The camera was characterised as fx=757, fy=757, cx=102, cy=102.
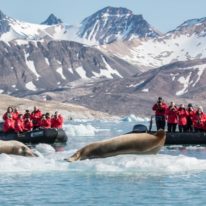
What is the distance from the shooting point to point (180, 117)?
42.0m

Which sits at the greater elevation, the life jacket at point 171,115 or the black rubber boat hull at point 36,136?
the life jacket at point 171,115

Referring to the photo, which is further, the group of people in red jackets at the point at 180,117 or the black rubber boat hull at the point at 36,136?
the black rubber boat hull at the point at 36,136

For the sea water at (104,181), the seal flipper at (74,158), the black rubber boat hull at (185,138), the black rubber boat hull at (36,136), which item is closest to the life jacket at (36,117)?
the black rubber boat hull at (36,136)

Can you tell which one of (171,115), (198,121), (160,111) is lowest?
(198,121)

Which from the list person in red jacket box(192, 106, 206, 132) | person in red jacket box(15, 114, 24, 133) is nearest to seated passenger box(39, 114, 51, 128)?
person in red jacket box(15, 114, 24, 133)

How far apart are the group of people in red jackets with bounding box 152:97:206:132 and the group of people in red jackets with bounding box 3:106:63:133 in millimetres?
7174

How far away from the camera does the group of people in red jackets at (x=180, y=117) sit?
136ft

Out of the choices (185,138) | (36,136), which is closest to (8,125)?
(36,136)

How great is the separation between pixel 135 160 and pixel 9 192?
5955 millimetres

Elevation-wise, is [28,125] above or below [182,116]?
below

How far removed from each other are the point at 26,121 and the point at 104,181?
23322mm

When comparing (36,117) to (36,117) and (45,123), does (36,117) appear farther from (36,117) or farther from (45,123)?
(45,123)

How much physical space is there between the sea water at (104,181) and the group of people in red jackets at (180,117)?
15.6 m

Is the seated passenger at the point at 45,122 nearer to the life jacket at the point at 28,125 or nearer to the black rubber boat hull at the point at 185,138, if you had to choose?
the life jacket at the point at 28,125
